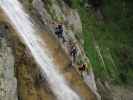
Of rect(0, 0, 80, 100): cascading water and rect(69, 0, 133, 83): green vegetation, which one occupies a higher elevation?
rect(0, 0, 80, 100): cascading water

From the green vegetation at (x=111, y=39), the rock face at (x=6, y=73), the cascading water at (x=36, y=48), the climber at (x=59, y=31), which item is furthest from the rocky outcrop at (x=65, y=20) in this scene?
the rock face at (x=6, y=73)

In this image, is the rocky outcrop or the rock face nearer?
the rock face

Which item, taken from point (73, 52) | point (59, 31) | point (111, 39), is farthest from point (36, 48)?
point (111, 39)

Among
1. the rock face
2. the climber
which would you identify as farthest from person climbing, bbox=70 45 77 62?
the rock face

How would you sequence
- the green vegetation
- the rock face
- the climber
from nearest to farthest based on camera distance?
the rock face, the climber, the green vegetation

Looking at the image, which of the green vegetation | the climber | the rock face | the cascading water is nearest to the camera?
the rock face

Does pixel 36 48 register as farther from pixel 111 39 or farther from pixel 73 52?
pixel 111 39

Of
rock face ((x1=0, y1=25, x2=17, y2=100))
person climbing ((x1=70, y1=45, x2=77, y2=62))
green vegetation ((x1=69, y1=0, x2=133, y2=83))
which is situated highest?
rock face ((x1=0, y1=25, x2=17, y2=100))

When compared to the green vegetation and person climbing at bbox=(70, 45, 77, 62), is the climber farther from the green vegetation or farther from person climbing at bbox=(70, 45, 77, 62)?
the green vegetation
